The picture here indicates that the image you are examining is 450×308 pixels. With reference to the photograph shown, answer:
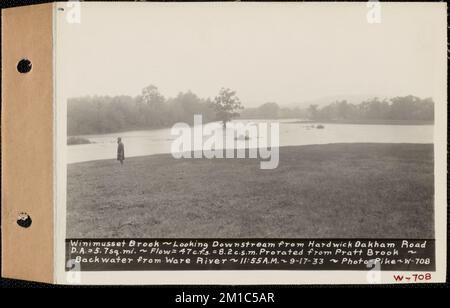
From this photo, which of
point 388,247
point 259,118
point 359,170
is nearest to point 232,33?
point 259,118

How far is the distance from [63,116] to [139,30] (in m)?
0.65

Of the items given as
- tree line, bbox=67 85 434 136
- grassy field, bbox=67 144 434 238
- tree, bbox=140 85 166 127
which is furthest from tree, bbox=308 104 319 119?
tree, bbox=140 85 166 127

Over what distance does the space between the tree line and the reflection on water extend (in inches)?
2.1

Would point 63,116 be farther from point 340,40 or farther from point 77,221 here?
point 340,40

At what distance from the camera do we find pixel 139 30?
8.75 feet

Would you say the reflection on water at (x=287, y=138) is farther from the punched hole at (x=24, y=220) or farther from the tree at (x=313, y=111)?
the punched hole at (x=24, y=220)

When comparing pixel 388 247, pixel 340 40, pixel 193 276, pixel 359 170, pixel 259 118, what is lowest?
pixel 193 276

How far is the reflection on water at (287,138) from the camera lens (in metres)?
2.68

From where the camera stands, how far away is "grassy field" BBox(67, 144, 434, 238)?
2.68 m

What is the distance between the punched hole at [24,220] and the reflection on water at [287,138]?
408mm

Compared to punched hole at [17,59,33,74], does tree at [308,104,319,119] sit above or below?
below

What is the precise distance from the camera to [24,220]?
271 centimetres

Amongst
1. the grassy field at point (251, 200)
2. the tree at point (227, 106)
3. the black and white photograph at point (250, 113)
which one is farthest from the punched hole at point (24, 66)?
the tree at point (227, 106)

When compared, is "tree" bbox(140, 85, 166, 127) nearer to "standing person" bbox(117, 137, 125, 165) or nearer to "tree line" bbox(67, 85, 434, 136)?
"tree line" bbox(67, 85, 434, 136)
